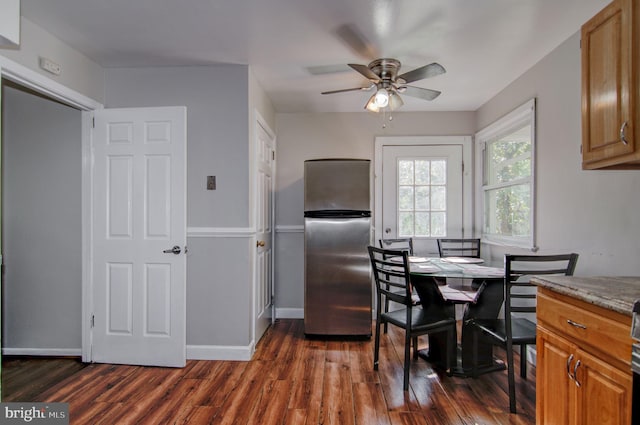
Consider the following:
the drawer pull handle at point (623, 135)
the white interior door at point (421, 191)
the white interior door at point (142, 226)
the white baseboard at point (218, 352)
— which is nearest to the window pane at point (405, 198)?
the white interior door at point (421, 191)

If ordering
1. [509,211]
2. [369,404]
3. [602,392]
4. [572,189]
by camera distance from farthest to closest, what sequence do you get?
[509,211]
[572,189]
[369,404]
[602,392]

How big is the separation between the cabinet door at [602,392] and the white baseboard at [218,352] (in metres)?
2.29

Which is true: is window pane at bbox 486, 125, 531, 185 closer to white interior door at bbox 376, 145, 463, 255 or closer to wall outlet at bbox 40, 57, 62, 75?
white interior door at bbox 376, 145, 463, 255

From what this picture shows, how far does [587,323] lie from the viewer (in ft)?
4.14

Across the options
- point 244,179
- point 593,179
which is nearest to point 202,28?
point 244,179

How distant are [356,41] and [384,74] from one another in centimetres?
41

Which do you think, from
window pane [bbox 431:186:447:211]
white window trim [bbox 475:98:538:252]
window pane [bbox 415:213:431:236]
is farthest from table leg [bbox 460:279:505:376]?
window pane [bbox 431:186:447:211]

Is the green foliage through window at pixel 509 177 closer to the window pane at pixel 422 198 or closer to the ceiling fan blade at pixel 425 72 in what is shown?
the window pane at pixel 422 198

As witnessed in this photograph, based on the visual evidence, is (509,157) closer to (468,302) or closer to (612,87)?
(468,302)

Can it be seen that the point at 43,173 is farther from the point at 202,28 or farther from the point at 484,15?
the point at 484,15

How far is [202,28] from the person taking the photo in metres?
2.34

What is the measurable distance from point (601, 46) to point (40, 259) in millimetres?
4064

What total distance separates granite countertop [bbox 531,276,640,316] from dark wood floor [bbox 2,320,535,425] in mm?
1027

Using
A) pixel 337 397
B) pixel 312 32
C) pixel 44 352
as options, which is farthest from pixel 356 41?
pixel 44 352
